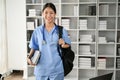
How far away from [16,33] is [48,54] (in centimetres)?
352

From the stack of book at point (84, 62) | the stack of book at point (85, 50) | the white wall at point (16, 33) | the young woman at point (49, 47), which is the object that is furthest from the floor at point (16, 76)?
the young woman at point (49, 47)

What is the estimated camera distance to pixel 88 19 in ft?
15.7

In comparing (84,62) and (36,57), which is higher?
(36,57)

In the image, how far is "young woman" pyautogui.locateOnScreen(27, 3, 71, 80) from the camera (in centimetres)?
221

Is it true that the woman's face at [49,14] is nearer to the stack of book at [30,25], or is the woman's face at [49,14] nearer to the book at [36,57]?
the book at [36,57]

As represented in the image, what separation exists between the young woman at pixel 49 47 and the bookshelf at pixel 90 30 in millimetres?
2375

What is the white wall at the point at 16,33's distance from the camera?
17.9 ft

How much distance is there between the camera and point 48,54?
7.27ft

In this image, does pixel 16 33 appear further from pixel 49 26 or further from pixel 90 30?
pixel 49 26

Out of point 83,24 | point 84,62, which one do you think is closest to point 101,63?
point 84,62

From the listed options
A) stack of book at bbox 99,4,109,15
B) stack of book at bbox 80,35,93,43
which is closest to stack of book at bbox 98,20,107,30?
stack of book at bbox 99,4,109,15

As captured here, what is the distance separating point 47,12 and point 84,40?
101 inches

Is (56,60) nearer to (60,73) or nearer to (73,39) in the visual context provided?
(60,73)

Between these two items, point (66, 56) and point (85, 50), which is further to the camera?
point (85, 50)
